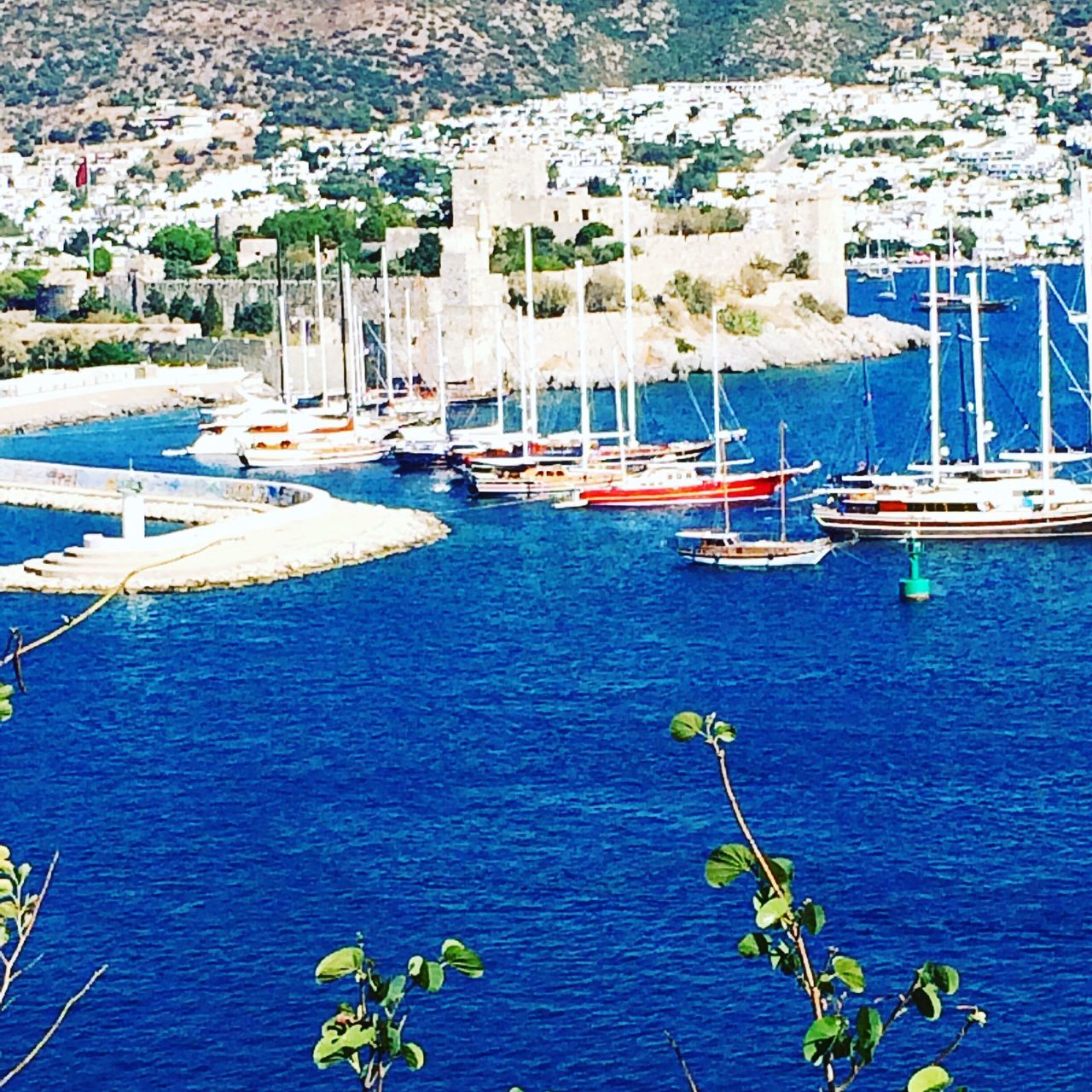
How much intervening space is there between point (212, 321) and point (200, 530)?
31617mm

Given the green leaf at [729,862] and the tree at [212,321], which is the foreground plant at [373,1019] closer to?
the green leaf at [729,862]

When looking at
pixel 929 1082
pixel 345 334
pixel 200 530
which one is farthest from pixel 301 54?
pixel 929 1082

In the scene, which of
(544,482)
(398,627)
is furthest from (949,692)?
(544,482)

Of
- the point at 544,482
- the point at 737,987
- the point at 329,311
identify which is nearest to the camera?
the point at 737,987

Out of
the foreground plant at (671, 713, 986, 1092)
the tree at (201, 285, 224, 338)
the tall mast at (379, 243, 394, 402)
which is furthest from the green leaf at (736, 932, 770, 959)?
the tree at (201, 285, 224, 338)

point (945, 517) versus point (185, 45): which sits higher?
point (185, 45)

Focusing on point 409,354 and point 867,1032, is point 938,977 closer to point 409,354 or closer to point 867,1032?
point 867,1032

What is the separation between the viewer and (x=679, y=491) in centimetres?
3950

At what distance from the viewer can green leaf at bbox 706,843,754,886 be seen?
18.3ft

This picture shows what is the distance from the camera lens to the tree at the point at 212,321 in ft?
215

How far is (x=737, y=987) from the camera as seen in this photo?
1602cm

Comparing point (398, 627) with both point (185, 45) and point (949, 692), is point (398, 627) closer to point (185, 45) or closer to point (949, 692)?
point (949, 692)

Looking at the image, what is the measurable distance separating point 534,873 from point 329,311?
4630 centimetres

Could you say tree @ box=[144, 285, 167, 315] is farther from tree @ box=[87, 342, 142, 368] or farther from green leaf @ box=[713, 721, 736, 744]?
green leaf @ box=[713, 721, 736, 744]
